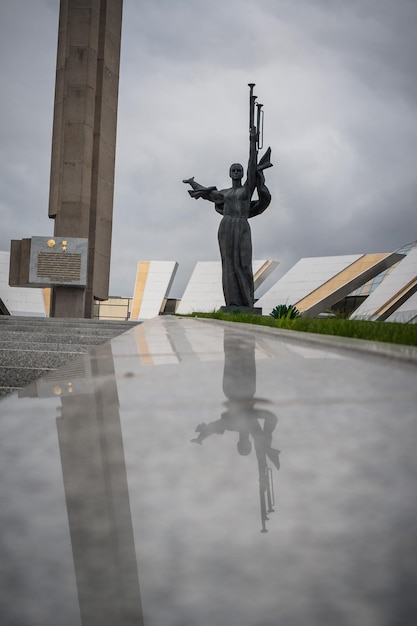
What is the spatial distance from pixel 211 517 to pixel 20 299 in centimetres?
2384

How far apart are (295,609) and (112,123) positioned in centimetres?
1717

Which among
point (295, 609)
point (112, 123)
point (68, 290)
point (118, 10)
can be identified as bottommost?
point (295, 609)

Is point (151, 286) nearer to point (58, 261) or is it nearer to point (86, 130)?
point (86, 130)

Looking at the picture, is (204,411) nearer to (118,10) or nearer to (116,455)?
(116,455)

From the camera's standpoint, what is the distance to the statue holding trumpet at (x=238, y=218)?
1040 cm

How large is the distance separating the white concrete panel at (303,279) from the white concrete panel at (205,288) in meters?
1.89

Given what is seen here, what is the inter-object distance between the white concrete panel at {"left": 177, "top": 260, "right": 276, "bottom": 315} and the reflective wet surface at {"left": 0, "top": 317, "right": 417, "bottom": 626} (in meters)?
20.9

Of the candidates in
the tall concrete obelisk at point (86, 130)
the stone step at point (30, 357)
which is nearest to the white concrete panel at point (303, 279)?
the tall concrete obelisk at point (86, 130)

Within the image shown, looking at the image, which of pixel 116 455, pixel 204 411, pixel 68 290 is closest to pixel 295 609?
pixel 116 455

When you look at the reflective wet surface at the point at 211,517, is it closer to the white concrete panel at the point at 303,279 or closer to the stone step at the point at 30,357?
the stone step at the point at 30,357

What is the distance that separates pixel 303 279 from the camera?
778 inches

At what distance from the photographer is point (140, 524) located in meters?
0.27

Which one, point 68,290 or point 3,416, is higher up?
point 68,290

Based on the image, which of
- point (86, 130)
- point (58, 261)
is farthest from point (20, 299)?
point (58, 261)
